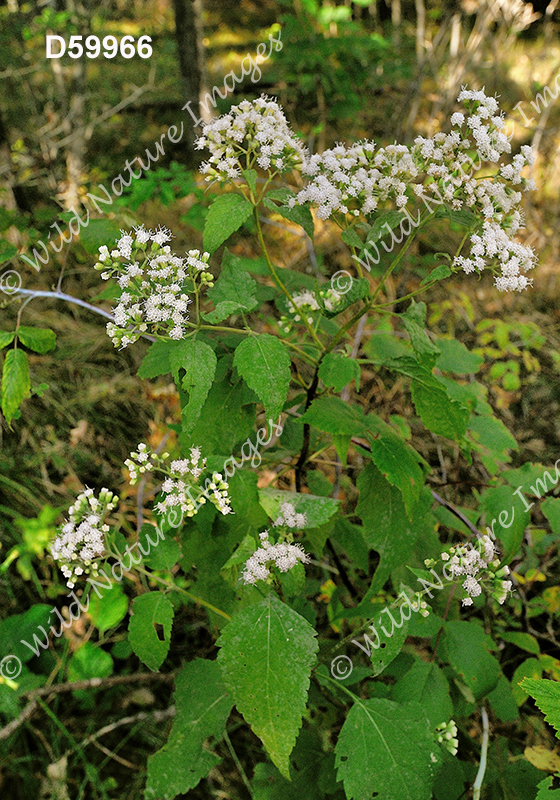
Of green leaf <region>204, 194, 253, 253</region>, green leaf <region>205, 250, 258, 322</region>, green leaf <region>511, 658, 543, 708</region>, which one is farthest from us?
green leaf <region>511, 658, 543, 708</region>

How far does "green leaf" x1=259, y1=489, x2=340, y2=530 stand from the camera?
1.19m

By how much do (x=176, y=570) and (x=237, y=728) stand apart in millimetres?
737

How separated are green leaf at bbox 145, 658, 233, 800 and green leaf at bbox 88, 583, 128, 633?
848 millimetres

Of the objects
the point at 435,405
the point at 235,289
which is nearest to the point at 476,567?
the point at 435,405

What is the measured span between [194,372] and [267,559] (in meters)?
0.42

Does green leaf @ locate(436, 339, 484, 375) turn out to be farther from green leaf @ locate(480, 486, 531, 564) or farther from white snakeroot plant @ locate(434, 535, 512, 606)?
white snakeroot plant @ locate(434, 535, 512, 606)

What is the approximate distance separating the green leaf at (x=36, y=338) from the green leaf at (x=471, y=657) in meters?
1.38

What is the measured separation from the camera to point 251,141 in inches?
49.9
